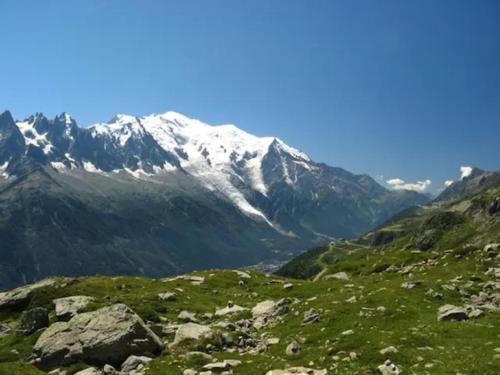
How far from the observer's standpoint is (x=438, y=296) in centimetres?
3731

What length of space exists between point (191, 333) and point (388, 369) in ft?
52.3

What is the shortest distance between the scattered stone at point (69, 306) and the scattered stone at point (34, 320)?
3.70 ft

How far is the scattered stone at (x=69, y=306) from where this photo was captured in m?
42.2

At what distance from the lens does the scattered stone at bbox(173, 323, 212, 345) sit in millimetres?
34594

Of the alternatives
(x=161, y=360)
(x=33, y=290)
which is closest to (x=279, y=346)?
(x=161, y=360)

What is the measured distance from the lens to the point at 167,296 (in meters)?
51.7

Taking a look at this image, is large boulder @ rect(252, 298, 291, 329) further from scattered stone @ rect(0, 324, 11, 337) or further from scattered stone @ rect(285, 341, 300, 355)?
scattered stone @ rect(0, 324, 11, 337)

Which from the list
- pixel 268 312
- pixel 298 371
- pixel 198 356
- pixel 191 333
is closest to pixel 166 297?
pixel 268 312

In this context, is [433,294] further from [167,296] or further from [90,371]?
[167,296]

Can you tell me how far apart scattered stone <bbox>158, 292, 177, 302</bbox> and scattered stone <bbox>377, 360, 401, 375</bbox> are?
30.8 metres

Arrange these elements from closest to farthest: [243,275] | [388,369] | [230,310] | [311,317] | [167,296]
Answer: [388,369] → [311,317] → [230,310] → [167,296] → [243,275]

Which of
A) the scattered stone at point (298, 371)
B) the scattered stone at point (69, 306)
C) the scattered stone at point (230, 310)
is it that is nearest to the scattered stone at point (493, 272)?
the scattered stone at point (230, 310)

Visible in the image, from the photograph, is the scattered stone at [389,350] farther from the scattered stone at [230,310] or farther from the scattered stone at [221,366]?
the scattered stone at [230,310]

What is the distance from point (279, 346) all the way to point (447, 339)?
992 cm
